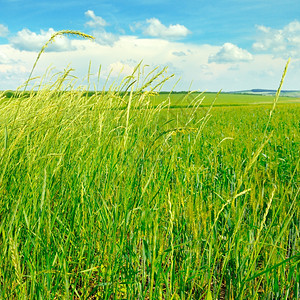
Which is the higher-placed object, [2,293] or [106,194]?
[106,194]

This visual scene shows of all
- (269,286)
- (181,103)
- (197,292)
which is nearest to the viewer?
(269,286)

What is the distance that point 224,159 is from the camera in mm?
3281

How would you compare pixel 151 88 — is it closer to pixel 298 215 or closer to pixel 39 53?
pixel 39 53

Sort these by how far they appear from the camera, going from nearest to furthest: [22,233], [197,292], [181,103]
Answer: [197,292] → [22,233] → [181,103]

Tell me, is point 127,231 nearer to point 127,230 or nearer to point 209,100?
point 127,230

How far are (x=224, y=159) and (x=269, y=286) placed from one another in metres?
1.94

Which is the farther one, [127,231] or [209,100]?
[209,100]

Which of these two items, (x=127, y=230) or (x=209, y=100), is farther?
(x=209, y=100)

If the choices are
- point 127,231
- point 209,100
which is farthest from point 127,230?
point 209,100

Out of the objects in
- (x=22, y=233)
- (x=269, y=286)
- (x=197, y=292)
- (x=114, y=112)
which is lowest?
(x=197, y=292)

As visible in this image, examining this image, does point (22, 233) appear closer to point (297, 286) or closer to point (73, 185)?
point (73, 185)

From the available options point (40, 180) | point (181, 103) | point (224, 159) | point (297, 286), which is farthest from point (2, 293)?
point (224, 159)

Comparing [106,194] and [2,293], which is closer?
[2,293]

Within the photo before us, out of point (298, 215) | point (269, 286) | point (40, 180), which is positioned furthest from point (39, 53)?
point (298, 215)
